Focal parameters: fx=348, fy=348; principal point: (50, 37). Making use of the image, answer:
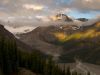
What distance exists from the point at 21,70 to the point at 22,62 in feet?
37.0

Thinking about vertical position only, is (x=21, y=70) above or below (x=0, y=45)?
below

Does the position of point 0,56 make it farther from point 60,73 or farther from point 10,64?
point 60,73

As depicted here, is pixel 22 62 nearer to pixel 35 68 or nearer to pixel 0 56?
pixel 35 68

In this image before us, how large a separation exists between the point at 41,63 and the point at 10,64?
26.1 meters

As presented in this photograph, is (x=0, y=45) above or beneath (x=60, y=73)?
above

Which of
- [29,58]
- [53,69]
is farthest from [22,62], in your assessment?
[53,69]

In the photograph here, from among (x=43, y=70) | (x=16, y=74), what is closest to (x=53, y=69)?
(x=43, y=70)

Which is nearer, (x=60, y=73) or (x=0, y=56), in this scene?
(x=0, y=56)

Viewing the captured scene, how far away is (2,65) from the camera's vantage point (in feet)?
431

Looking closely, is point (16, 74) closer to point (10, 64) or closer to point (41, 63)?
point (10, 64)

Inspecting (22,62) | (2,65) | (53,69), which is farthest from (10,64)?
(53,69)

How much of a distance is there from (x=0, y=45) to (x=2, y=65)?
7.70 metres

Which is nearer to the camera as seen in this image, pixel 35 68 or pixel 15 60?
pixel 15 60

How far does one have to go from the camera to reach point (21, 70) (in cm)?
13975
